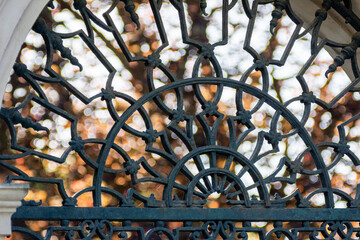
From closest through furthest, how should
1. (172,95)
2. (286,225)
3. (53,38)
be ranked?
(53,38)
(172,95)
(286,225)

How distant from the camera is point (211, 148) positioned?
363 centimetres

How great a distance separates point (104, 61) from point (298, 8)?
130cm

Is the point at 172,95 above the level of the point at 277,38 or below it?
below

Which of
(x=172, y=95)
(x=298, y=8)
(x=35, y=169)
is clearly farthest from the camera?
(x=172, y=95)

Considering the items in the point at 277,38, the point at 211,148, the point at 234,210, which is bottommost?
the point at 234,210

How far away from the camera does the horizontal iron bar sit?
10.7ft

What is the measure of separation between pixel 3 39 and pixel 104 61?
2.06 ft

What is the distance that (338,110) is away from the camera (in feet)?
17.3

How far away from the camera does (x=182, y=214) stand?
352 cm

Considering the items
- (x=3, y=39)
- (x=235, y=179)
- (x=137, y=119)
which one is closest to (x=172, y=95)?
(x=137, y=119)

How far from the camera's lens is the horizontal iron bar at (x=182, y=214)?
10.7ft

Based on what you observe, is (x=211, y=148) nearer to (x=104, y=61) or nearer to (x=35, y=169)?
(x=104, y=61)

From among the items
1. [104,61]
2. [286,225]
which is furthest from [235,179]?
[286,225]

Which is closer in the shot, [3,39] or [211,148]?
[3,39]
